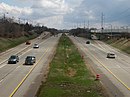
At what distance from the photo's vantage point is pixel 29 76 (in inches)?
1868

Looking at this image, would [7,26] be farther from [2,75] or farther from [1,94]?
[1,94]

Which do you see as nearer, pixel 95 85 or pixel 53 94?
pixel 53 94

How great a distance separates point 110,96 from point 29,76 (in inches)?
660

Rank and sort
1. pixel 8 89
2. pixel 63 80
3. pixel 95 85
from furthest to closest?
pixel 63 80 → pixel 95 85 → pixel 8 89

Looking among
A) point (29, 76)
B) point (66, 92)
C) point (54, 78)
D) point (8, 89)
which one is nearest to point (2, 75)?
point (29, 76)

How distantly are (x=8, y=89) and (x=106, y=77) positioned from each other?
53.4 feet

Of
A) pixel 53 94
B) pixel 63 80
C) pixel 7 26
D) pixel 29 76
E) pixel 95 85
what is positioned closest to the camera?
pixel 53 94

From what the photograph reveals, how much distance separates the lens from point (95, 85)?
3934 cm

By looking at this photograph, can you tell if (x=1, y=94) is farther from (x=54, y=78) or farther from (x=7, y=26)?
(x=7, y=26)

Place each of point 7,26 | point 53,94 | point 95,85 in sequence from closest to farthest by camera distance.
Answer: point 53,94
point 95,85
point 7,26

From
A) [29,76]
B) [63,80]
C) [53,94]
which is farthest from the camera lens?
[29,76]

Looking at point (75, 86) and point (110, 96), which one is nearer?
point (110, 96)

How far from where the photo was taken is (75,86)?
37.2 m

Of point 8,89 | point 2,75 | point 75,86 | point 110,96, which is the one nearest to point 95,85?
point 75,86
